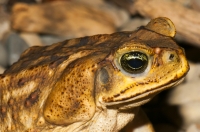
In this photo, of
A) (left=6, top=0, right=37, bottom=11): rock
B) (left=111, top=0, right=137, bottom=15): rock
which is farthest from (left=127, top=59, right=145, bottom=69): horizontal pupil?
(left=6, top=0, right=37, bottom=11): rock

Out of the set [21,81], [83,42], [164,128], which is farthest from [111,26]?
[21,81]

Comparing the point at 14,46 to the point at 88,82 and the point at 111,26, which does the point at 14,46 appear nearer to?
the point at 111,26

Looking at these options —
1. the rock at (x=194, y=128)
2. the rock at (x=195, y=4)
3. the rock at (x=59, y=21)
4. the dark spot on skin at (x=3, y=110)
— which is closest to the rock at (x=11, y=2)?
the rock at (x=59, y=21)

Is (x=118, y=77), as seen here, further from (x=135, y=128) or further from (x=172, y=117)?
(x=172, y=117)

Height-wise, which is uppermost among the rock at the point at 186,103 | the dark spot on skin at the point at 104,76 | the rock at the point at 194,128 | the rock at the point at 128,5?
the dark spot on skin at the point at 104,76

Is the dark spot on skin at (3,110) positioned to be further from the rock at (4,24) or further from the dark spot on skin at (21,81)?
the rock at (4,24)

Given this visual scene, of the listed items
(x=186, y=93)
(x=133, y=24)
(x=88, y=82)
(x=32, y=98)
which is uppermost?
(x=88, y=82)
